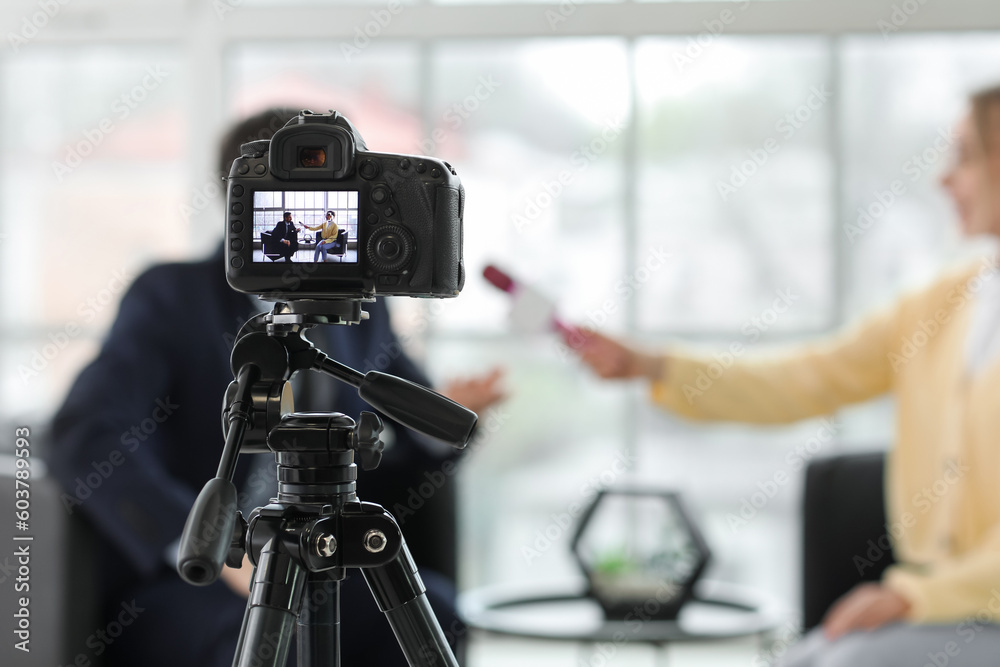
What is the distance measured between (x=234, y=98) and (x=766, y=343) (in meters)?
1.65

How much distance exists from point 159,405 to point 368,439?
36.5 inches

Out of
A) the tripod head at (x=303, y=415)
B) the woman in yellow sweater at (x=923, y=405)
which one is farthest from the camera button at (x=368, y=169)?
the woman in yellow sweater at (x=923, y=405)

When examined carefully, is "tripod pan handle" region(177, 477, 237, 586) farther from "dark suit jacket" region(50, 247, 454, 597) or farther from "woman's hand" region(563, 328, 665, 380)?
"woman's hand" region(563, 328, 665, 380)

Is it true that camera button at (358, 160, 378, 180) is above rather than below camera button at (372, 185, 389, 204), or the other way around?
above

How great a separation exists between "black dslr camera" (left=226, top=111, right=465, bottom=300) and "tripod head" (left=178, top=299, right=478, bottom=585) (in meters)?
0.03

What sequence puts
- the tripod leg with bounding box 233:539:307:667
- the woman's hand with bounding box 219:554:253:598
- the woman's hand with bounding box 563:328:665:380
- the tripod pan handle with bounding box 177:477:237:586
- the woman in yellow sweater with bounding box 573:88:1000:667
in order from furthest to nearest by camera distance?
the woman's hand with bounding box 563:328:665:380, the woman in yellow sweater with bounding box 573:88:1000:667, the woman's hand with bounding box 219:554:253:598, the tripod leg with bounding box 233:539:307:667, the tripod pan handle with bounding box 177:477:237:586

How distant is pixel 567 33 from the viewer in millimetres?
2463

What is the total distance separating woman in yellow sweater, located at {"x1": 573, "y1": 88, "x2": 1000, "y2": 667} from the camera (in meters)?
1.53

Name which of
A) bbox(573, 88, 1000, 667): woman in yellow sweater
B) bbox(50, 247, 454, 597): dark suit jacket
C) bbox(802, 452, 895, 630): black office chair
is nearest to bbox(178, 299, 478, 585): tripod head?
bbox(50, 247, 454, 597): dark suit jacket

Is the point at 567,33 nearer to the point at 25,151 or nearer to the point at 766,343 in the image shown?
the point at 766,343

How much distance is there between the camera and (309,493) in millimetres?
724

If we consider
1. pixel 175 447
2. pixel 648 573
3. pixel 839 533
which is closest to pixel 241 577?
pixel 175 447

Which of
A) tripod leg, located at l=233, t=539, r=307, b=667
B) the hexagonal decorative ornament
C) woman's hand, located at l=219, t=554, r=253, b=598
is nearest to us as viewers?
tripod leg, located at l=233, t=539, r=307, b=667

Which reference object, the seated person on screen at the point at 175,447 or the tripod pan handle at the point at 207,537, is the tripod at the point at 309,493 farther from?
the seated person on screen at the point at 175,447
